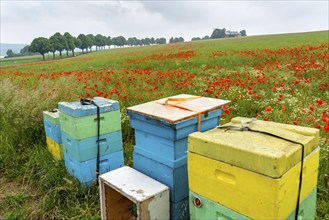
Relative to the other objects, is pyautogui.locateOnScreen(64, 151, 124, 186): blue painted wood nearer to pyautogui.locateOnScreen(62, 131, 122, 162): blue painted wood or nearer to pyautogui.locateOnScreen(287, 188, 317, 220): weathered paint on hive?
pyautogui.locateOnScreen(62, 131, 122, 162): blue painted wood

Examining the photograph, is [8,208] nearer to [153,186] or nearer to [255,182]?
[153,186]

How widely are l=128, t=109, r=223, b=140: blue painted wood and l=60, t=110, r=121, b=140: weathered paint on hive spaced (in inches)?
35.2

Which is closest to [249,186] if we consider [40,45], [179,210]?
[179,210]

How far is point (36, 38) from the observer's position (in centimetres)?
6950

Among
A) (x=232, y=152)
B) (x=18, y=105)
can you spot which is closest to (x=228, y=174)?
(x=232, y=152)

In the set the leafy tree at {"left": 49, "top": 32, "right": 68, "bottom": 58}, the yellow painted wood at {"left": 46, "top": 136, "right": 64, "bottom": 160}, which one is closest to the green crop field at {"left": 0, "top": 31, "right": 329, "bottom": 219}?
the yellow painted wood at {"left": 46, "top": 136, "right": 64, "bottom": 160}

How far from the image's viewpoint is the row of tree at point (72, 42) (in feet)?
224

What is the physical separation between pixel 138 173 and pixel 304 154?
1.60 meters

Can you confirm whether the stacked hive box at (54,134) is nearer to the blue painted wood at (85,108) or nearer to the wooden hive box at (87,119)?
the wooden hive box at (87,119)

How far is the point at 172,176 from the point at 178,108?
0.71 m

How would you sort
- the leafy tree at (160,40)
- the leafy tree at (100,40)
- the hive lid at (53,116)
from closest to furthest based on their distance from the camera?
the hive lid at (53,116), the leafy tree at (100,40), the leafy tree at (160,40)

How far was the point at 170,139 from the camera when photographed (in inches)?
96.0

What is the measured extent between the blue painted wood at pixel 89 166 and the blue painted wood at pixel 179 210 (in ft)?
4.91

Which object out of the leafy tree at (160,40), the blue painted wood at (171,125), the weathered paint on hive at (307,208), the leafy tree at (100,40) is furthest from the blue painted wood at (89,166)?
the leafy tree at (160,40)
